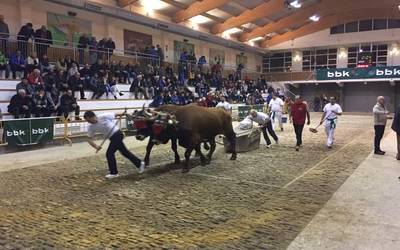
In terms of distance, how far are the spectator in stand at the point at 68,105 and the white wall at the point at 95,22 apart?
22.6ft

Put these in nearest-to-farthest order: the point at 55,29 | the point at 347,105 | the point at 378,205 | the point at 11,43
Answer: the point at 378,205 < the point at 11,43 < the point at 55,29 < the point at 347,105

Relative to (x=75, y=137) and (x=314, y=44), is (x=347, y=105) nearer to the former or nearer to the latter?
(x=314, y=44)

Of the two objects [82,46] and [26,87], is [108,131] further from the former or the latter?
[82,46]

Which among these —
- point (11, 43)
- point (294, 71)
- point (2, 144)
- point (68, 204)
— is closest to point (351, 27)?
point (294, 71)

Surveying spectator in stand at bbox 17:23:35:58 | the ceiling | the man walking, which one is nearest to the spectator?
spectator in stand at bbox 17:23:35:58

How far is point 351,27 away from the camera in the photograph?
132 ft

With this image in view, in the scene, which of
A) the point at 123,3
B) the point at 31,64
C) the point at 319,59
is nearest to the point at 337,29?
the point at 319,59

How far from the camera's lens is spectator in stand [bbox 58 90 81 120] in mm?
14648

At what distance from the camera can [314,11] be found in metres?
33.2

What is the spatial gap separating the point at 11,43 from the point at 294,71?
108 feet

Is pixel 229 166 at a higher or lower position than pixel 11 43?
lower

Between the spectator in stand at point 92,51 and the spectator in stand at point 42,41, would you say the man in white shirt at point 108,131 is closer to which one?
the spectator in stand at point 42,41

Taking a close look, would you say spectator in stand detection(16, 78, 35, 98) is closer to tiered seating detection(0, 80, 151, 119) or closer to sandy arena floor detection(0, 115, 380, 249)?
tiered seating detection(0, 80, 151, 119)

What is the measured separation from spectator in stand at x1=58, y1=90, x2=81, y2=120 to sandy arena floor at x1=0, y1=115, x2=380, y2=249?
17.5 ft
